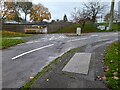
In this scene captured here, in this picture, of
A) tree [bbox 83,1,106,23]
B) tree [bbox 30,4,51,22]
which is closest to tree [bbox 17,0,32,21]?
tree [bbox 30,4,51,22]

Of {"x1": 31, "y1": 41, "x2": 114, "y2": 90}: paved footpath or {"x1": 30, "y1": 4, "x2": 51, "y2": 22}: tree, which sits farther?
{"x1": 30, "y1": 4, "x2": 51, "y2": 22}: tree

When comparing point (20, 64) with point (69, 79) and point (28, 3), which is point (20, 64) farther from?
point (28, 3)

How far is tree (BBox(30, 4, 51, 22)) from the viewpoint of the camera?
6638 centimetres

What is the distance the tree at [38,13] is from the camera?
66.4 meters

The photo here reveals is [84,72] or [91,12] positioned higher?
[91,12]

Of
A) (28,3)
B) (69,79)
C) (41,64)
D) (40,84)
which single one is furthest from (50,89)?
(28,3)

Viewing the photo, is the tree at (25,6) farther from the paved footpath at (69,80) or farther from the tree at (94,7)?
the paved footpath at (69,80)

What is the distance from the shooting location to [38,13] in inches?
2621

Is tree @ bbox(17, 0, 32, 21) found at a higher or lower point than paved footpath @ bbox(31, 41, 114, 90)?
higher

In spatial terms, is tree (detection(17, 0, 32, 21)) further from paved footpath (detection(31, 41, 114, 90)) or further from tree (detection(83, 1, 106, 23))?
paved footpath (detection(31, 41, 114, 90))

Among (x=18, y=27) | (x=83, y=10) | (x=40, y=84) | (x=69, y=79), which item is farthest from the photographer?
(x=83, y=10)

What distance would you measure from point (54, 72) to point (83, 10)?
1940 inches

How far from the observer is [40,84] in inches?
251

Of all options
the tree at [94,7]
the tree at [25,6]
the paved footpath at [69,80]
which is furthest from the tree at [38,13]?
the paved footpath at [69,80]
